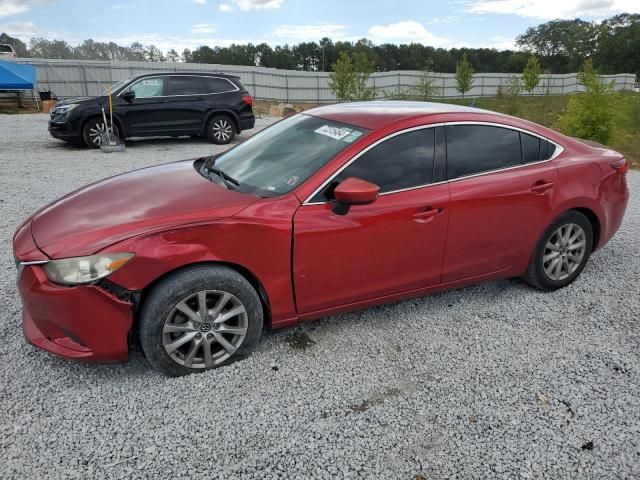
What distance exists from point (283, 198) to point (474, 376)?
159 cm

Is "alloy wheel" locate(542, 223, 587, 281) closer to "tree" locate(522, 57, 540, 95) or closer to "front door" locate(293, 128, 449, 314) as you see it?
"front door" locate(293, 128, 449, 314)

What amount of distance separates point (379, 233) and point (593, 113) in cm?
1264

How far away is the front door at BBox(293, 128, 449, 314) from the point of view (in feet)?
9.89

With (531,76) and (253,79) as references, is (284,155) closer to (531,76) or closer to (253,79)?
(253,79)

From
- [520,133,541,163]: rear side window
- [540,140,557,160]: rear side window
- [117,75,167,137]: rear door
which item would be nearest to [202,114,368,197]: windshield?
[520,133,541,163]: rear side window

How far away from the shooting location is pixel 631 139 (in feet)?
57.7

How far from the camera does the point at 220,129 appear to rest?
38.9 ft

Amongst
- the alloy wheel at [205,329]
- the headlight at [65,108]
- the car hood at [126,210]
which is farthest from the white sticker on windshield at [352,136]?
the headlight at [65,108]

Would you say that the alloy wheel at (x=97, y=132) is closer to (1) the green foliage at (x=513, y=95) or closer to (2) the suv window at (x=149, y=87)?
(2) the suv window at (x=149, y=87)

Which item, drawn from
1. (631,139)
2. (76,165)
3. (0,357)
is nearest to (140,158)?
(76,165)

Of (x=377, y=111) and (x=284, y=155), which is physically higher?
(x=377, y=111)

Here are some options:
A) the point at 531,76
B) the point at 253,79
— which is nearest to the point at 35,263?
the point at 253,79

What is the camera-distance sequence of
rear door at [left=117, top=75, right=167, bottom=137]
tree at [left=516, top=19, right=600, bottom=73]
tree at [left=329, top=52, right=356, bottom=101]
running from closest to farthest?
1. rear door at [left=117, top=75, right=167, bottom=137]
2. tree at [left=329, top=52, right=356, bottom=101]
3. tree at [left=516, top=19, right=600, bottom=73]

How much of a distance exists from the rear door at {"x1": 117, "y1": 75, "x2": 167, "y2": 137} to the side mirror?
9250 mm
